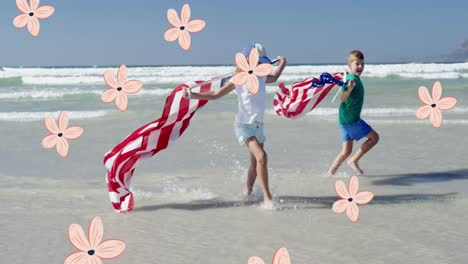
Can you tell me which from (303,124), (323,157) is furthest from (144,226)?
(303,124)

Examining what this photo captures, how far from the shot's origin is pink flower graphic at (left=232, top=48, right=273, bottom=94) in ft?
13.0

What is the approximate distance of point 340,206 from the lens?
15.3 ft

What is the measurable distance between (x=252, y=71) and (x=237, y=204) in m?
1.37

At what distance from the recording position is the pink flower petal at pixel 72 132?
3832mm

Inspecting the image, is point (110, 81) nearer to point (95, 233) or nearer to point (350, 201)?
point (95, 233)

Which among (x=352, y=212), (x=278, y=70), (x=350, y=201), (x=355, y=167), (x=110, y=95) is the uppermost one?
(x=355, y=167)

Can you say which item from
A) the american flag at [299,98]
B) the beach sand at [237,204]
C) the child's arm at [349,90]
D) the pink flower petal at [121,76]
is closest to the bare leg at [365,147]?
the beach sand at [237,204]

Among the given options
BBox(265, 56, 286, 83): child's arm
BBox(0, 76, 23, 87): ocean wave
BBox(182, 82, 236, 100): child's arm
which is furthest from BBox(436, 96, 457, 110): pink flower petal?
BBox(0, 76, 23, 87): ocean wave

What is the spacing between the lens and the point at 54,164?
6895 mm

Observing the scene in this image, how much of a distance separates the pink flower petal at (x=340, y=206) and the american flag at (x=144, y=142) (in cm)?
146

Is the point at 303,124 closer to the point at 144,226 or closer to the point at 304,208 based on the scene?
the point at 304,208

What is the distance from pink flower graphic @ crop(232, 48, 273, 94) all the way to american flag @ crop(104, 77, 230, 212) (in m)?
0.65

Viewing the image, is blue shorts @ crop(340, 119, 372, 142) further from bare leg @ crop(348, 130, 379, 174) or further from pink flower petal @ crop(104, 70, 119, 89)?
pink flower petal @ crop(104, 70, 119, 89)

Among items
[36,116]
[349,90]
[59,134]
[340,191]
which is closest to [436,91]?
[340,191]
